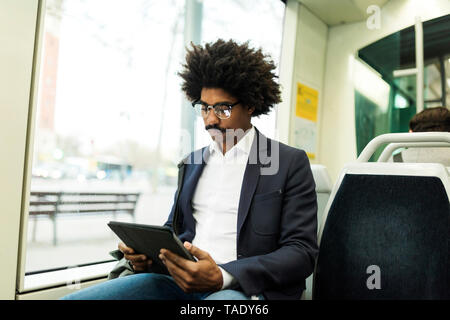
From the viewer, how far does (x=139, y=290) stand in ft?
3.56

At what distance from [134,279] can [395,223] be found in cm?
78

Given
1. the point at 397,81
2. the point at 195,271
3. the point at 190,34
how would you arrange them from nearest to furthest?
1. the point at 195,271
2. the point at 190,34
3. the point at 397,81

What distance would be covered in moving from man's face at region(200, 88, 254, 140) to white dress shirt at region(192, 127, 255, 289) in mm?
56

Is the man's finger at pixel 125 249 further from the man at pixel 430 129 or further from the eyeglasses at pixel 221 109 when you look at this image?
the man at pixel 430 129

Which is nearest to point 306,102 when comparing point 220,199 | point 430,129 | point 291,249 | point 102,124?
point 430,129

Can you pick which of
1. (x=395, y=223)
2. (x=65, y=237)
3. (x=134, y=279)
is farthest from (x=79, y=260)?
(x=395, y=223)

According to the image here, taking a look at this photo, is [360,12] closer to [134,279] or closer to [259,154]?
[259,154]

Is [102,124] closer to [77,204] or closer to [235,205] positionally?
[77,204]

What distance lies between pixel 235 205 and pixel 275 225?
0.16 metres

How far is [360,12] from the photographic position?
312cm

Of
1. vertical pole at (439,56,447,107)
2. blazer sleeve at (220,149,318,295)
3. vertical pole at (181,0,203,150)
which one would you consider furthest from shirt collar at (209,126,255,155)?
vertical pole at (439,56,447,107)

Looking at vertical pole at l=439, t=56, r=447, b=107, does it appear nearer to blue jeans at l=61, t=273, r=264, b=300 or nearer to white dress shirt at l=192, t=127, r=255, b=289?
white dress shirt at l=192, t=127, r=255, b=289

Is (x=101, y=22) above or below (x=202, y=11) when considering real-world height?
below

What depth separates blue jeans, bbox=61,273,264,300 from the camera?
1024mm
